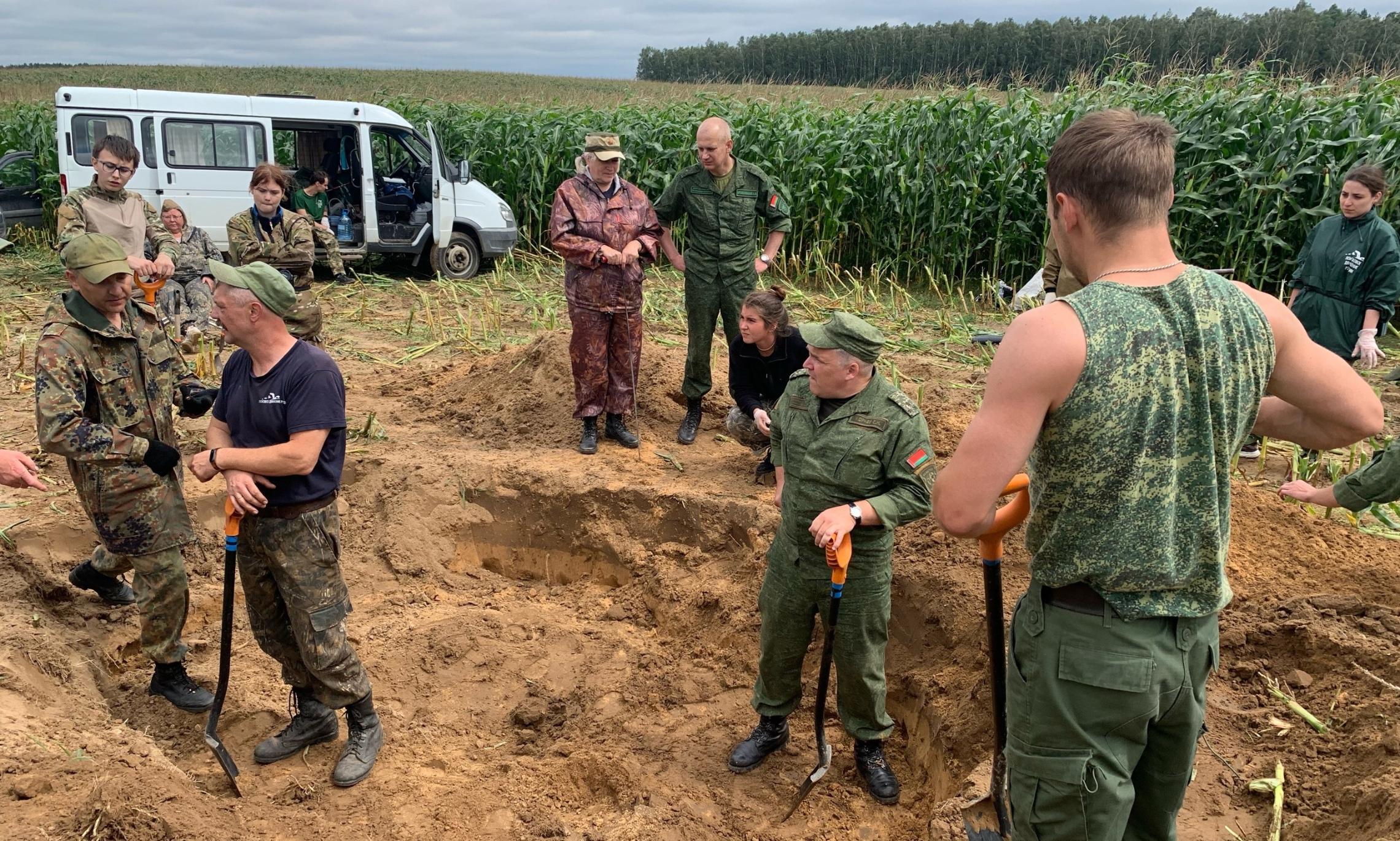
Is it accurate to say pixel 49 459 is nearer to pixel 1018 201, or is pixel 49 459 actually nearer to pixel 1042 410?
pixel 1042 410

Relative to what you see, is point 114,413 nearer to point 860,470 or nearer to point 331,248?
point 860,470

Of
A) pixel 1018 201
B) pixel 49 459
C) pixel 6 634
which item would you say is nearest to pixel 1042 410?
pixel 6 634

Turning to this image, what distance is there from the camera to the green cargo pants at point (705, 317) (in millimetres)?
7203

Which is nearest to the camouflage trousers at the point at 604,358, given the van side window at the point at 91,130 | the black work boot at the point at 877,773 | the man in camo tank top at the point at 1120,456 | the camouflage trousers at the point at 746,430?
the camouflage trousers at the point at 746,430

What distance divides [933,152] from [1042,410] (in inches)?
448

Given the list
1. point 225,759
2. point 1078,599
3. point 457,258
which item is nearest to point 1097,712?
point 1078,599

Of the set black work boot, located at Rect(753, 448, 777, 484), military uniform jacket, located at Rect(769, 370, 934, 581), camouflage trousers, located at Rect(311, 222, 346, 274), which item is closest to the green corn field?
camouflage trousers, located at Rect(311, 222, 346, 274)

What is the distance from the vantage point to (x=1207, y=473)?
212 cm

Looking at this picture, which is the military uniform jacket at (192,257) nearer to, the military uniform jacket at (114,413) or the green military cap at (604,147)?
the green military cap at (604,147)

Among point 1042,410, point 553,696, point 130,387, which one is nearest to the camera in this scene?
point 1042,410

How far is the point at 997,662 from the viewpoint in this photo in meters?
2.89

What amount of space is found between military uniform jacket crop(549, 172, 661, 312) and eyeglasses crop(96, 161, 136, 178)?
3213 millimetres

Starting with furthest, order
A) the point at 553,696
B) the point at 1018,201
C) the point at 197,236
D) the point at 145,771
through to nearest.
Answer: the point at 1018,201, the point at 197,236, the point at 553,696, the point at 145,771

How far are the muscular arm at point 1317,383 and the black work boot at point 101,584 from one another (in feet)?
16.9
